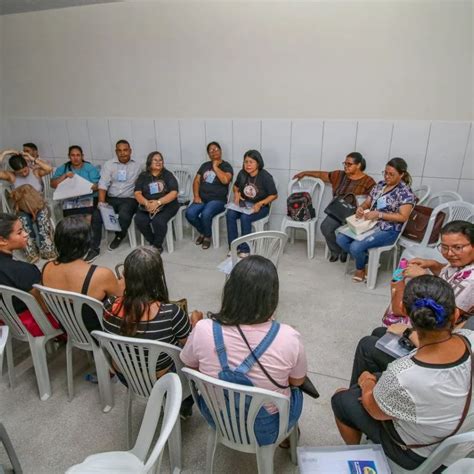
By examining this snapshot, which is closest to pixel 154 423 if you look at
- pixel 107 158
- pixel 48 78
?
pixel 107 158

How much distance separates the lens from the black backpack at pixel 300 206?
351 centimetres

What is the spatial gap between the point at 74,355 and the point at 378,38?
11.5 ft

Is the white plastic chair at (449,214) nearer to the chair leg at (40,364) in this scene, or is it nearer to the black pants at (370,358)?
the black pants at (370,358)

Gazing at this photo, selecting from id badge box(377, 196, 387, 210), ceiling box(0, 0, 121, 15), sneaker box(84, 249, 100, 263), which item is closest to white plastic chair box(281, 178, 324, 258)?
id badge box(377, 196, 387, 210)

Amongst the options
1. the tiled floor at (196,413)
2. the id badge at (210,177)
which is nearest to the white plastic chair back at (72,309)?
the tiled floor at (196,413)

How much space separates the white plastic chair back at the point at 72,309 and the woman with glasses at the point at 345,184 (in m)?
2.37

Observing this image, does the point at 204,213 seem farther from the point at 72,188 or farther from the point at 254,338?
the point at 254,338

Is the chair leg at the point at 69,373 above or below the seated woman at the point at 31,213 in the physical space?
below

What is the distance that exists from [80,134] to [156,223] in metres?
1.81

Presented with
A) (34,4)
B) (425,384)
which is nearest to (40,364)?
(425,384)

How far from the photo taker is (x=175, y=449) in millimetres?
1517

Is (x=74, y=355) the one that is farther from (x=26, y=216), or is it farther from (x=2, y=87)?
(x=2, y=87)

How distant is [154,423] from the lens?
3.52ft

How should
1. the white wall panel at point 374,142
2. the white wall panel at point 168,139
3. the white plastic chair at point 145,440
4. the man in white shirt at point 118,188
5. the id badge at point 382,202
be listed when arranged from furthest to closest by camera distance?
the white wall panel at point 168,139 → the man in white shirt at point 118,188 → the white wall panel at point 374,142 → the id badge at point 382,202 → the white plastic chair at point 145,440
